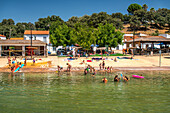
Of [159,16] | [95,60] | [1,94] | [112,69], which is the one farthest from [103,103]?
[159,16]

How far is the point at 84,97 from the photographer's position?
15.0 metres

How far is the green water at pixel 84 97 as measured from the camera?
1257cm

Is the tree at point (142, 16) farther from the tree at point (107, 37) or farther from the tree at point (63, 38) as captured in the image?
the tree at point (63, 38)

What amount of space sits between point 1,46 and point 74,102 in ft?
115

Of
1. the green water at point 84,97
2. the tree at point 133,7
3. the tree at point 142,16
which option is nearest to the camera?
the green water at point 84,97

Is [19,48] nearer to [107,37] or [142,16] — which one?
[107,37]

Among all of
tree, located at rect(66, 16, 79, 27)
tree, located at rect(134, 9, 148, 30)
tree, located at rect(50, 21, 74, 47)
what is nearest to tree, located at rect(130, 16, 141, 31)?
tree, located at rect(134, 9, 148, 30)

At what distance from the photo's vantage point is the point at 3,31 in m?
82.1

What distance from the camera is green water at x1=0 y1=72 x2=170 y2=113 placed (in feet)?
41.2

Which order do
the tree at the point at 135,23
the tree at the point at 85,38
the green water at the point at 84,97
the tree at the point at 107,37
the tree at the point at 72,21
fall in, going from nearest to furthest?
the green water at the point at 84,97 → the tree at the point at 85,38 → the tree at the point at 107,37 → the tree at the point at 72,21 → the tree at the point at 135,23

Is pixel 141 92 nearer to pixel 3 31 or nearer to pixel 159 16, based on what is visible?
pixel 3 31

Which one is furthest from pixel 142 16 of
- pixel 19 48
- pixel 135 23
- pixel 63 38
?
pixel 19 48

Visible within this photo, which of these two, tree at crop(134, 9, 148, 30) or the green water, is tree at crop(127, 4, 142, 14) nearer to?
tree at crop(134, 9, 148, 30)

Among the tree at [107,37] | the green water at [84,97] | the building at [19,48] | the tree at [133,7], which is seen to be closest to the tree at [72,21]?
the tree at [107,37]
